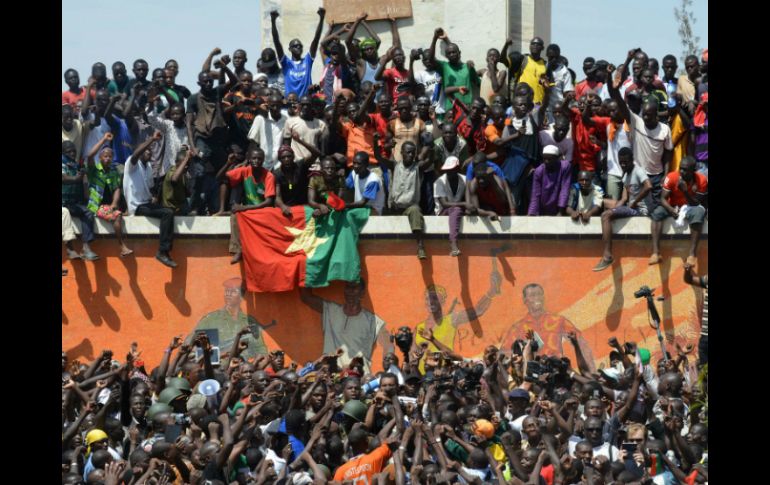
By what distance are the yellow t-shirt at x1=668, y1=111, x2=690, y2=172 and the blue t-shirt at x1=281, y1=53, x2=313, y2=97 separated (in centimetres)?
519

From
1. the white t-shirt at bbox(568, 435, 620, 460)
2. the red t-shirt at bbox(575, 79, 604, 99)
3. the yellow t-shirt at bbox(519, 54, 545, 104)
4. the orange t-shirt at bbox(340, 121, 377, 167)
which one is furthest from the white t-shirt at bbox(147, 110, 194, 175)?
the white t-shirt at bbox(568, 435, 620, 460)

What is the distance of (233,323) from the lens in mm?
20781

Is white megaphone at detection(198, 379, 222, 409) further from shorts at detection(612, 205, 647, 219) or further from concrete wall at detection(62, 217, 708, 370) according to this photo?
Result: shorts at detection(612, 205, 647, 219)

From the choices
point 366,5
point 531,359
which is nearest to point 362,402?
point 531,359

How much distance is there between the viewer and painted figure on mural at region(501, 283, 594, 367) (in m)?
19.7

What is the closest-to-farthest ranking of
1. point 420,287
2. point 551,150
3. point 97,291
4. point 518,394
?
point 518,394 → point 551,150 → point 420,287 → point 97,291

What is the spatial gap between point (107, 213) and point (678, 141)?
726 cm

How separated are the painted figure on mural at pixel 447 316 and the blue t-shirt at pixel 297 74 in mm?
3842

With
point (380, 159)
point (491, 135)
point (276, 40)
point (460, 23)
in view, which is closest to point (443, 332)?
point (380, 159)

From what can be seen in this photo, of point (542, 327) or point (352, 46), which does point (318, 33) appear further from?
point (542, 327)

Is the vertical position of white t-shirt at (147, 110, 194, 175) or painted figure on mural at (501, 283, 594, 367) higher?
white t-shirt at (147, 110, 194, 175)

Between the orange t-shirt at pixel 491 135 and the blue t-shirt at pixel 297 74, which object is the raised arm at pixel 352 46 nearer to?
the blue t-shirt at pixel 297 74

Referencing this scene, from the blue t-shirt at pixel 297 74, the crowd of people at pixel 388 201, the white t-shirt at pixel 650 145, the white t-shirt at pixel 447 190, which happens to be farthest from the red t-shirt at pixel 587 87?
the blue t-shirt at pixel 297 74
